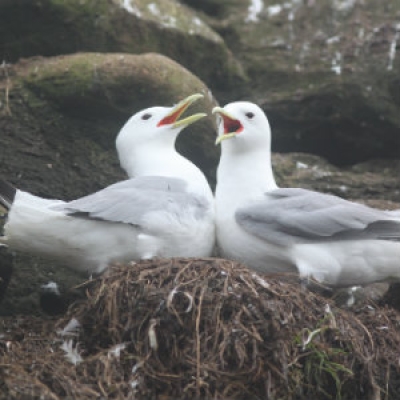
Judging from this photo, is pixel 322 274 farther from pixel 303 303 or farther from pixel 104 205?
pixel 104 205

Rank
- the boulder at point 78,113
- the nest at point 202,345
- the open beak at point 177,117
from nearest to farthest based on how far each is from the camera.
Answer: the nest at point 202,345 → the open beak at point 177,117 → the boulder at point 78,113

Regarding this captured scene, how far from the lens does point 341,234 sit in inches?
148

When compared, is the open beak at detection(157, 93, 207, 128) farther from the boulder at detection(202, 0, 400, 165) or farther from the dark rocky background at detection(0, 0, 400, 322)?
the boulder at detection(202, 0, 400, 165)

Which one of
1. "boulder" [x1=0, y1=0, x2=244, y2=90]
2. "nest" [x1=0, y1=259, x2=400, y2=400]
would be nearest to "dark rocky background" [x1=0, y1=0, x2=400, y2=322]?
"boulder" [x1=0, y1=0, x2=244, y2=90]

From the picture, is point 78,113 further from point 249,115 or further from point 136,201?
point 136,201

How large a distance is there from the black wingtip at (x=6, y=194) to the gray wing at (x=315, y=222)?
0.93m

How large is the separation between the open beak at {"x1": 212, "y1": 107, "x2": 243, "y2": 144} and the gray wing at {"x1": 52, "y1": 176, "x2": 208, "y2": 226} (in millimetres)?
307

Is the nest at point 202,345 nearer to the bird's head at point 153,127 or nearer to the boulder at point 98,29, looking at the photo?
the bird's head at point 153,127

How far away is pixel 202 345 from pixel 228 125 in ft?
4.30

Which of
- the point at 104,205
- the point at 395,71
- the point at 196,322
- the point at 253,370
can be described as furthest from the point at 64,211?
the point at 395,71

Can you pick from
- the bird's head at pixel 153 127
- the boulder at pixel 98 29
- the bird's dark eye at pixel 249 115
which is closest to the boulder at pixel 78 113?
the boulder at pixel 98 29

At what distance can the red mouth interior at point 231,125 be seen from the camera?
13.7 feet

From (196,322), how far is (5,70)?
2.19 metres

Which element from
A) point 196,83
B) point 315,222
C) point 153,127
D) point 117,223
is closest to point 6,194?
point 117,223
